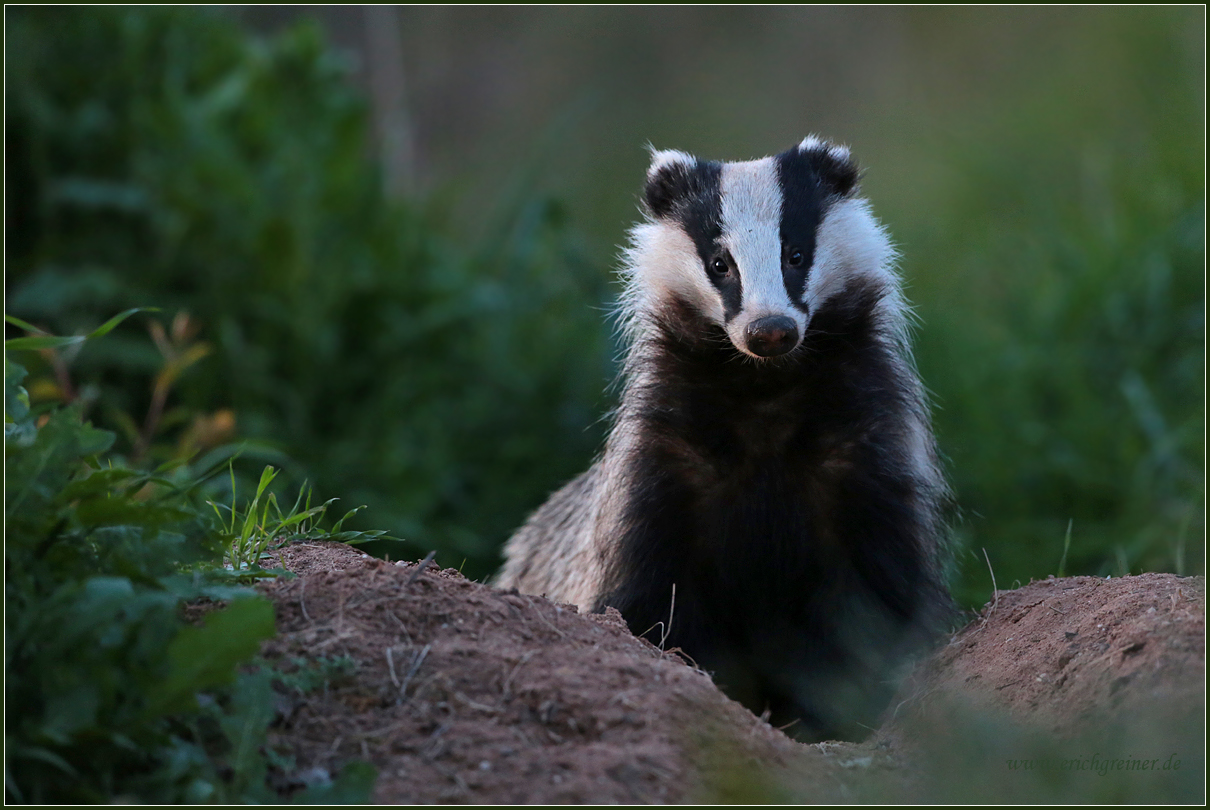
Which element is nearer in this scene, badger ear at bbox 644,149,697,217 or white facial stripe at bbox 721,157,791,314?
white facial stripe at bbox 721,157,791,314

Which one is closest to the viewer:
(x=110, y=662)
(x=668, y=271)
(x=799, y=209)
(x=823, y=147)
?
(x=110, y=662)

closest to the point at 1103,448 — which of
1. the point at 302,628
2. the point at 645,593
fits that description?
the point at 645,593

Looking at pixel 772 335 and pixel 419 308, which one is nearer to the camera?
pixel 772 335

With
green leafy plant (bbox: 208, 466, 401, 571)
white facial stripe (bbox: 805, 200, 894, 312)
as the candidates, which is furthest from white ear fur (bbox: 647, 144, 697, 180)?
green leafy plant (bbox: 208, 466, 401, 571)

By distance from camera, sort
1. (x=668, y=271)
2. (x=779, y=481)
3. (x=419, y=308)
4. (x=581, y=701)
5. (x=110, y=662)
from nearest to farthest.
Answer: (x=110, y=662)
(x=581, y=701)
(x=779, y=481)
(x=668, y=271)
(x=419, y=308)

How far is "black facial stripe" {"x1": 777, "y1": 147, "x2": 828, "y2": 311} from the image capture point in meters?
3.71

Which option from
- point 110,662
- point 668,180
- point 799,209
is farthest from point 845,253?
point 110,662

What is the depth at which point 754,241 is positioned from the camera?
3707mm

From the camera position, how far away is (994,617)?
3.26m

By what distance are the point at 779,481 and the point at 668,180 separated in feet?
3.96

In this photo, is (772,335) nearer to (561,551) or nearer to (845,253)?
(845,253)

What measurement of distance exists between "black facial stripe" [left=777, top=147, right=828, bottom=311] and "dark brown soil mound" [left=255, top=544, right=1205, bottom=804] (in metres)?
1.34

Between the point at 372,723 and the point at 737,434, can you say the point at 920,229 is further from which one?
the point at 372,723

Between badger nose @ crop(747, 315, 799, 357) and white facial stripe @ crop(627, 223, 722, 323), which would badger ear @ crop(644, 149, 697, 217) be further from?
badger nose @ crop(747, 315, 799, 357)
